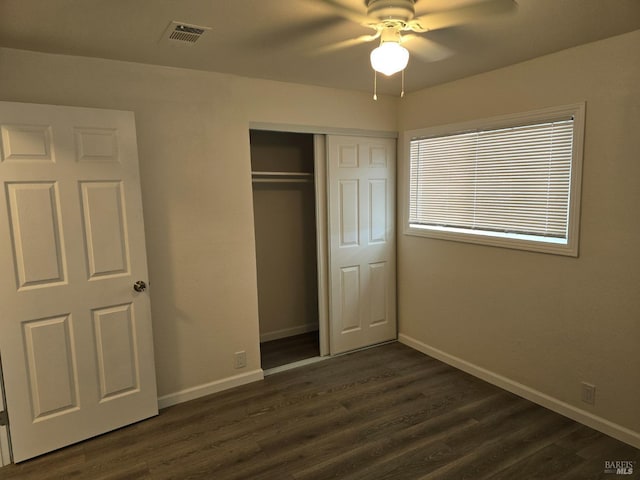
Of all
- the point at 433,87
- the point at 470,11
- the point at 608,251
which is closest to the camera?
the point at 470,11

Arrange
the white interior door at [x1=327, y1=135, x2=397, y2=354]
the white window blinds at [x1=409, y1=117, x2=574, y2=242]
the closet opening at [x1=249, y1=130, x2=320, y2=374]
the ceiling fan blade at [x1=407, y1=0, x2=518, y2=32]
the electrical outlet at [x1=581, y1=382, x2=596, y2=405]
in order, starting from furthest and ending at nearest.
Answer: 1. the closet opening at [x1=249, y1=130, x2=320, y2=374]
2. the white interior door at [x1=327, y1=135, x2=397, y2=354]
3. the white window blinds at [x1=409, y1=117, x2=574, y2=242]
4. the electrical outlet at [x1=581, y1=382, x2=596, y2=405]
5. the ceiling fan blade at [x1=407, y1=0, x2=518, y2=32]

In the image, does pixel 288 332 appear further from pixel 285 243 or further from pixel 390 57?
pixel 390 57

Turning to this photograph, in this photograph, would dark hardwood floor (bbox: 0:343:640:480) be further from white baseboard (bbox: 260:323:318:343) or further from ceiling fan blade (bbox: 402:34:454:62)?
ceiling fan blade (bbox: 402:34:454:62)

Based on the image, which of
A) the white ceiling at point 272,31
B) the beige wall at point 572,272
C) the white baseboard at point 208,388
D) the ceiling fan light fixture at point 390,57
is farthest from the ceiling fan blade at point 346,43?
the white baseboard at point 208,388

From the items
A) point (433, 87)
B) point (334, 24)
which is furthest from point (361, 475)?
point (433, 87)

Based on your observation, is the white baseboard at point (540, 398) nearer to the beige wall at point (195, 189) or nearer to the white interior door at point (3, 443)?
the beige wall at point (195, 189)

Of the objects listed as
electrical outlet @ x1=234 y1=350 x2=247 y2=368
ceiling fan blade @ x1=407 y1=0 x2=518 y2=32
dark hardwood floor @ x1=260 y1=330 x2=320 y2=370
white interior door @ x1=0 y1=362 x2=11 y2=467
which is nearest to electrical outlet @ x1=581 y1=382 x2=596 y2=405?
dark hardwood floor @ x1=260 y1=330 x2=320 y2=370

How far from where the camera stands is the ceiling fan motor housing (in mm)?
1819

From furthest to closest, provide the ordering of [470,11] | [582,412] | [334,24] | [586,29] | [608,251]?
[582,412], [608,251], [586,29], [334,24], [470,11]

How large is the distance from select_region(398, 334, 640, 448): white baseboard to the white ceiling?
2324 mm

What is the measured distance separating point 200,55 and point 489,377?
3.16m

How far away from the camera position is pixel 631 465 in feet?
7.36

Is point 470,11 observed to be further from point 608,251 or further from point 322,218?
point 322,218

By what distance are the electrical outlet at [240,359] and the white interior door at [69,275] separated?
72cm
